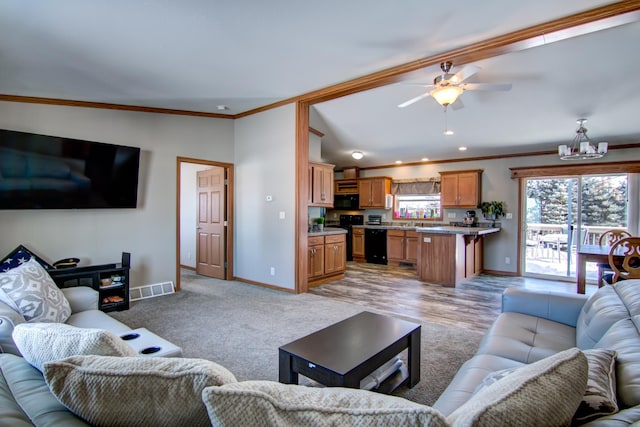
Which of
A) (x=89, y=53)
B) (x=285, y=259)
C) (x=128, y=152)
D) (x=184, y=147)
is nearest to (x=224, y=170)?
(x=184, y=147)

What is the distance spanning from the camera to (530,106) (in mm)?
4543

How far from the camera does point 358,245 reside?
8273 mm

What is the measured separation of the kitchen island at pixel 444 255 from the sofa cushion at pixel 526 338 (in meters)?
3.06

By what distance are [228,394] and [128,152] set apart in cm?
448

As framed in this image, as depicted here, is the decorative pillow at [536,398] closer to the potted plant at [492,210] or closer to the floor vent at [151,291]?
the floor vent at [151,291]

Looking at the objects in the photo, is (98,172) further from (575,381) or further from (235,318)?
(575,381)

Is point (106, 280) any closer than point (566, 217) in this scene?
Yes

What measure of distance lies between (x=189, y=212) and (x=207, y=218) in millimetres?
879

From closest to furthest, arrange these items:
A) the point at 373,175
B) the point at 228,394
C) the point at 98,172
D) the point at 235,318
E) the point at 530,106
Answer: the point at 228,394 → the point at 235,318 → the point at 98,172 → the point at 530,106 → the point at 373,175

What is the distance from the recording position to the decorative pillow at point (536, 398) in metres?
0.65

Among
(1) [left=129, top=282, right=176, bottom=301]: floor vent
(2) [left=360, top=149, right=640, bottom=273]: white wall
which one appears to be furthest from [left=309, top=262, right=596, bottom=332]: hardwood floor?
(1) [left=129, top=282, right=176, bottom=301]: floor vent

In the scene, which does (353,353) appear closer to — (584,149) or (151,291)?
(151,291)

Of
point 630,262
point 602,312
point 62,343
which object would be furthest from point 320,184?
point 62,343

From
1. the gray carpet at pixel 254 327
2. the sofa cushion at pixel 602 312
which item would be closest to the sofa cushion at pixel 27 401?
the gray carpet at pixel 254 327
